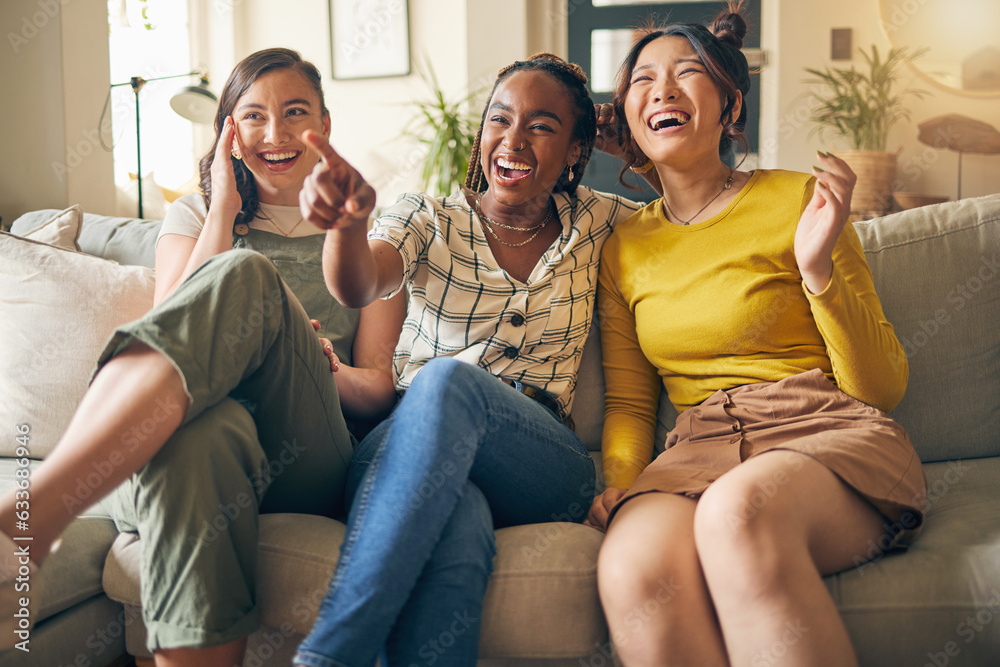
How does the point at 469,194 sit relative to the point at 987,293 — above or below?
above

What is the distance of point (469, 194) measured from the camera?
1473 millimetres

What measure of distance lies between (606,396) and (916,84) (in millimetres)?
3430

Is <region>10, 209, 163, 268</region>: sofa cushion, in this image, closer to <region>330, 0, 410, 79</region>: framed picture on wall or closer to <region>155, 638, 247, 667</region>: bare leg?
<region>155, 638, 247, 667</region>: bare leg

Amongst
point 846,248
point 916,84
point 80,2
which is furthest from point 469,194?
point 916,84

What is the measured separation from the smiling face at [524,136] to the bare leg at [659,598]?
2.20ft

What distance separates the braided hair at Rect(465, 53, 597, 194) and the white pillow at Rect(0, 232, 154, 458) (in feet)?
2.45

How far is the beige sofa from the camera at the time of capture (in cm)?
98

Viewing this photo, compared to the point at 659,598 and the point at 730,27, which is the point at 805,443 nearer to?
the point at 659,598

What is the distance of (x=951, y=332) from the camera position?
4.54 ft

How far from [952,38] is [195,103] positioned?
369 cm

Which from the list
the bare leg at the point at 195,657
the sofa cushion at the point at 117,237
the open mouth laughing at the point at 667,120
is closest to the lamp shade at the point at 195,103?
the sofa cushion at the point at 117,237

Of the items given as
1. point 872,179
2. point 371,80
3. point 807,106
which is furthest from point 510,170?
point 371,80

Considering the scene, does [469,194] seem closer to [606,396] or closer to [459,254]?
[459,254]

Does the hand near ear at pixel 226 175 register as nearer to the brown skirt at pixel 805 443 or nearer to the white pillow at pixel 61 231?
the white pillow at pixel 61 231
